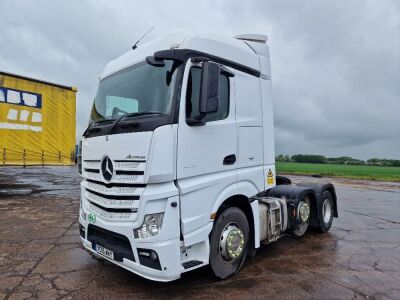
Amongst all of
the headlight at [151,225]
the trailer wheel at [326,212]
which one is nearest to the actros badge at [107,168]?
the headlight at [151,225]

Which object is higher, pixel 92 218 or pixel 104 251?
pixel 92 218

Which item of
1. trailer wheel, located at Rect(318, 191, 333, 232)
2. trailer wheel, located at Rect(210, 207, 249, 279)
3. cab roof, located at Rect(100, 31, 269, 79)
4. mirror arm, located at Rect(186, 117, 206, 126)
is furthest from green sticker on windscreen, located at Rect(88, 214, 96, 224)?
trailer wheel, located at Rect(318, 191, 333, 232)

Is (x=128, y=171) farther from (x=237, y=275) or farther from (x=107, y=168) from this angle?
(x=237, y=275)

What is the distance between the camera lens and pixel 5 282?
399 centimetres

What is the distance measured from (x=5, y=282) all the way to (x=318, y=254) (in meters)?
4.50

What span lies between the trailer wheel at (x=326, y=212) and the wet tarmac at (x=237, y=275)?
0.16 m

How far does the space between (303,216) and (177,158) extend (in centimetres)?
354

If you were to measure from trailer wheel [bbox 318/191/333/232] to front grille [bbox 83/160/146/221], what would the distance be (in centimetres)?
444

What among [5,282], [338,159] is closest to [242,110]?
[5,282]

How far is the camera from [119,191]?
11.6 ft

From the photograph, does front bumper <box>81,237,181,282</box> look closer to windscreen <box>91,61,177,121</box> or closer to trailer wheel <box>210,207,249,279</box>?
trailer wheel <box>210,207,249,279</box>

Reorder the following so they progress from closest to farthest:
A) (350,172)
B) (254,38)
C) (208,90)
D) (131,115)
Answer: (208,90) < (131,115) < (254,38) < (350,172)

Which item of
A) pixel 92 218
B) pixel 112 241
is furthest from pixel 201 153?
pixel 92 218

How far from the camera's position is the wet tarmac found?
377 cm
